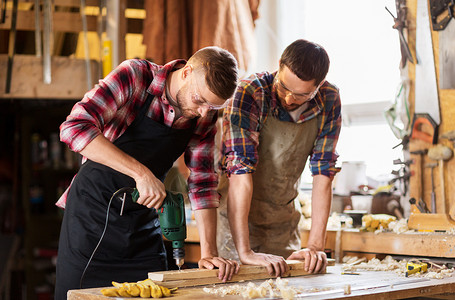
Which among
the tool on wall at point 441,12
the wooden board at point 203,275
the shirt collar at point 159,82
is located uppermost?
the tool on wall at point 441,12

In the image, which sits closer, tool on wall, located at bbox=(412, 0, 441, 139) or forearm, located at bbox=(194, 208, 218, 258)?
forearm, located at bbox=(194, 208, 218, 258)

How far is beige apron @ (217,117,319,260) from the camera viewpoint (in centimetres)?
278

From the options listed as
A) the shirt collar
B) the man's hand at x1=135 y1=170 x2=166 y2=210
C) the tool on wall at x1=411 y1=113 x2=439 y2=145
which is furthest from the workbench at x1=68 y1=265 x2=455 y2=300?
the tool on wall at x1=411 y1=113 x2=439 y2=145

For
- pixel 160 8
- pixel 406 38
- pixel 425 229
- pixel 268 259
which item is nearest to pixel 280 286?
pixel 268 259

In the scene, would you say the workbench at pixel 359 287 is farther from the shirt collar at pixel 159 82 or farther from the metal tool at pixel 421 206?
the metal tool at pixel 421 206

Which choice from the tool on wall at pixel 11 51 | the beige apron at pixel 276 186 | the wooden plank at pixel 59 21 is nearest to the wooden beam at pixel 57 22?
the wooden plank at pixel 59 21

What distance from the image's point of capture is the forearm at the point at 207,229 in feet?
7.90

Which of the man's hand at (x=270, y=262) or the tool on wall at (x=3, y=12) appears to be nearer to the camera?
the man's hand at (x=270, y=262)

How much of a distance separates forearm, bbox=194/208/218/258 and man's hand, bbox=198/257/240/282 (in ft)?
0.48

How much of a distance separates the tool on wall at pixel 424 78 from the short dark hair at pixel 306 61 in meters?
1.21

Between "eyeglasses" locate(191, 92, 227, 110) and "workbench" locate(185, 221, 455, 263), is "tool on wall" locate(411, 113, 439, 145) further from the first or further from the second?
"eyeglasses" locate(191, 92, 227, 110)

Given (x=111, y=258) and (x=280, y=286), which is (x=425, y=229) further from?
(x=111, y=258)

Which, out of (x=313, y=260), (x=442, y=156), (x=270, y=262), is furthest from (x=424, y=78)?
(x=270, y=262)

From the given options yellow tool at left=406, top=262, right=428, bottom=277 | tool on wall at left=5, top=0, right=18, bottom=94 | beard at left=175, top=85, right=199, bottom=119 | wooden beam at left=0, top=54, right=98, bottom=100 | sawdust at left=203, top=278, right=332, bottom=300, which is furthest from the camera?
wooden beam at left=0, top=54, right=98, bottom=100
